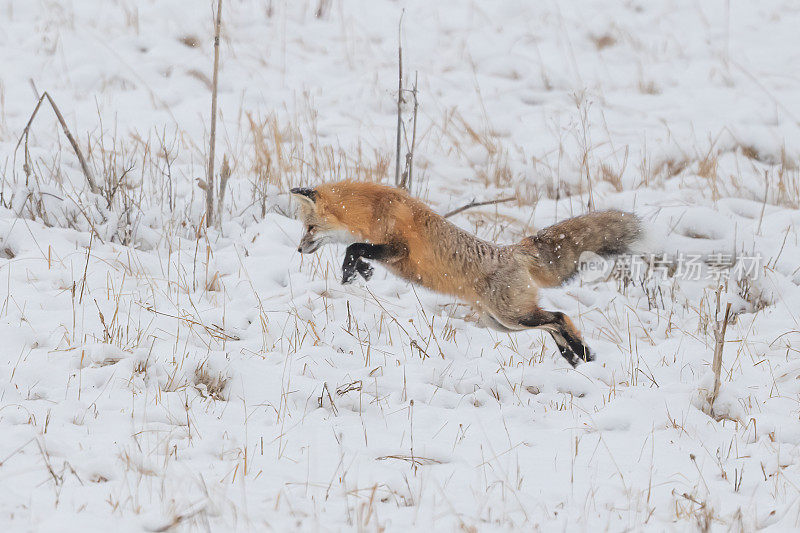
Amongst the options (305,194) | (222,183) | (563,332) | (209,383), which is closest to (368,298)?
(305,194)

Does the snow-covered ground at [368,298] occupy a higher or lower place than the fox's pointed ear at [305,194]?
lower

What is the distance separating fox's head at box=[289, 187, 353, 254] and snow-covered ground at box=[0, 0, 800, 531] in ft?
1.42

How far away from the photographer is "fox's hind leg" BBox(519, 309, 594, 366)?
5035 mm

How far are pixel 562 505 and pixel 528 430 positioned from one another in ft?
2.50

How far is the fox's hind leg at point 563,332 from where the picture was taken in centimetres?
504

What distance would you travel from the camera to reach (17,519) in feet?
9.25

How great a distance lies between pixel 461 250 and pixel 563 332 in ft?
2.73

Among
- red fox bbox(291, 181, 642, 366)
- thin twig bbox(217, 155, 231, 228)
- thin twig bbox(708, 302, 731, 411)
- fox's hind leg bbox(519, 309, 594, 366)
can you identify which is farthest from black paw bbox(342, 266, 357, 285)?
thin twig bbox(708, 302, 731, 411)

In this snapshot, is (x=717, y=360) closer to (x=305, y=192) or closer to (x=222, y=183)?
(x=305, y=192)

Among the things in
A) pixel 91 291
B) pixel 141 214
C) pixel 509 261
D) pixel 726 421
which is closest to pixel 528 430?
pixel 726 421

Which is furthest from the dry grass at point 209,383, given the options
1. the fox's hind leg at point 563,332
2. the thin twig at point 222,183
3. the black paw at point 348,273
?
the thin twig at point 222,183

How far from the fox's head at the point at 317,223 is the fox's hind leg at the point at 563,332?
1.33m

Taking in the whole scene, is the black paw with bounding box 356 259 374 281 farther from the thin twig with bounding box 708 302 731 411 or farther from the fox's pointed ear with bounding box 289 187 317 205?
the thin twig with bounding box 708 302 731 411

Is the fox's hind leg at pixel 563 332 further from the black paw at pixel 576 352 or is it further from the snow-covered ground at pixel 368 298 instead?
the snow-covered ground at pixel 368 298
